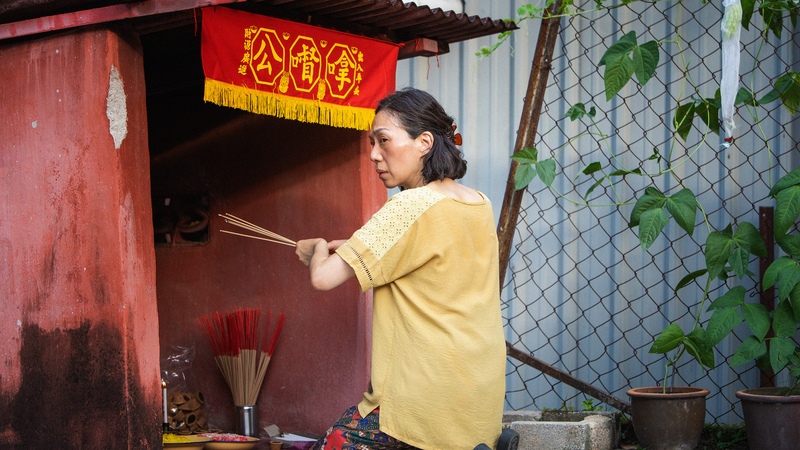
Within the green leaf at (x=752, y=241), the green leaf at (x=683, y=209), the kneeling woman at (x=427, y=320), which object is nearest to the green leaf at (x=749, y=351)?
the green leaf at (x=752, y=241)

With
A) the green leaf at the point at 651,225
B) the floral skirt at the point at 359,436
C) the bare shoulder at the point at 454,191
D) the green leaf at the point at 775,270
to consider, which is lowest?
the floral skirt at the point at 359,436

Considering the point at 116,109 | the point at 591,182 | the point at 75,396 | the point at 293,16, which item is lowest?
the point at 75,396

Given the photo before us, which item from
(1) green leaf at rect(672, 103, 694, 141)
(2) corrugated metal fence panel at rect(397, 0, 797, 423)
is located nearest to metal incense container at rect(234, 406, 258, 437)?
(2) corrugated metal fence panel at rect(397, 0, 797, 423)

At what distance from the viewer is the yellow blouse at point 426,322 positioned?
6.72 ft

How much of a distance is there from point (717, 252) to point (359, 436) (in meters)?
2.04

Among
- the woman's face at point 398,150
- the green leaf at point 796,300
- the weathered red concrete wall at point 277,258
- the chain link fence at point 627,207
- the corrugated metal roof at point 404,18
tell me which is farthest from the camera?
the chain link fence at point 627,207

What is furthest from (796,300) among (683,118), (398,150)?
(398,150)

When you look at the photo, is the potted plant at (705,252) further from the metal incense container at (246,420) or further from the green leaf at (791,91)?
the metal incense container at (246,420)

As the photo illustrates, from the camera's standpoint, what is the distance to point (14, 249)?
2785mm

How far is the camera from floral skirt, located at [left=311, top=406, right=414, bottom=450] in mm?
2137

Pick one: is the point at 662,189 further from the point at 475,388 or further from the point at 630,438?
the point at 475,388

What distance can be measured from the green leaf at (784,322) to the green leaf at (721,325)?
154 mm

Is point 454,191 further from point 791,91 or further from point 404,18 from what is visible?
point 791,91

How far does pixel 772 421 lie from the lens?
10.5 feet
